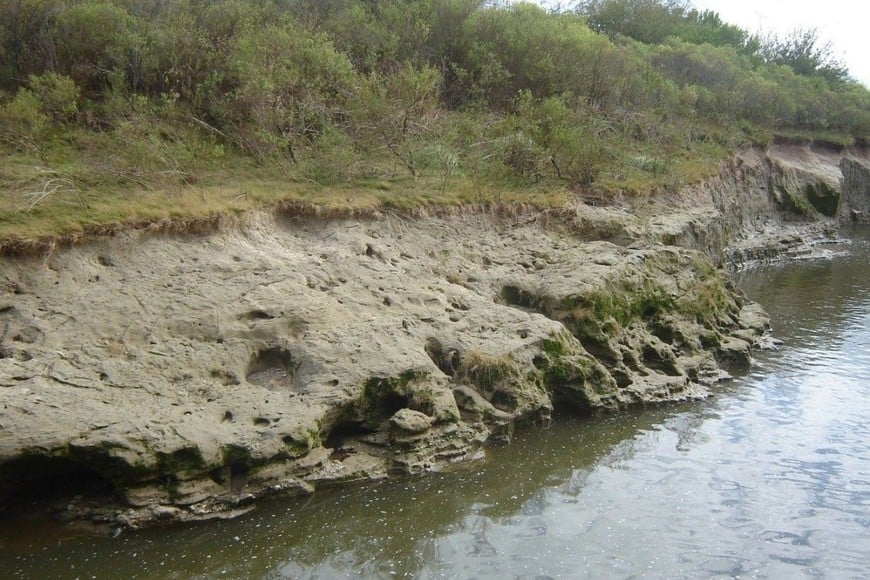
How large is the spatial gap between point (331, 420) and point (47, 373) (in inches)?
127

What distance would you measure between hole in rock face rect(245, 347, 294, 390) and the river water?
1800 millimetres

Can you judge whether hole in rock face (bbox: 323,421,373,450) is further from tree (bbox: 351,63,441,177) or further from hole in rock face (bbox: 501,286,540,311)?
tree (bbox: 351,63,441,177)

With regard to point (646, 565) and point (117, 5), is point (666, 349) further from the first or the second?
point (117, 5)

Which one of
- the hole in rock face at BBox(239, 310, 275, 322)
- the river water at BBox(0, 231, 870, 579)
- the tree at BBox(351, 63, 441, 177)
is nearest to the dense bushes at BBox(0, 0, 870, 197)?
the tree at BBox(351, 63, 441, 177)

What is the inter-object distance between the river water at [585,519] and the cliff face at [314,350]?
0.44 m

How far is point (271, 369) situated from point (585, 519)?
14.5 feet

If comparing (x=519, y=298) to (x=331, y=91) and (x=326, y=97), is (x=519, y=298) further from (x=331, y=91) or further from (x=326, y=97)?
(x=331, y=91)

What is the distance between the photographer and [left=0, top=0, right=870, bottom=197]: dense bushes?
15859mm

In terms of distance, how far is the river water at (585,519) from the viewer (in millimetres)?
7742

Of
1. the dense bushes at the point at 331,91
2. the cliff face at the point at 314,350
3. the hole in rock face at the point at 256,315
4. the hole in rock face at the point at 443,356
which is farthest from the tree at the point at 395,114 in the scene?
the hole in rock face at the point at 256,315

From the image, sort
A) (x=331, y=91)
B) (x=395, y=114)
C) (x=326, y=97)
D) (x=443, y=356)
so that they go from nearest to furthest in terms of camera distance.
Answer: (x=443, y=356)
(x=326, y=97)
(x=395, y=114)
(x=331, y=91)

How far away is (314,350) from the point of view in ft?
34.6

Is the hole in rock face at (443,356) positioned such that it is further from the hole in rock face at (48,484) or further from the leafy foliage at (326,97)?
the leafy foliage at (326,97)

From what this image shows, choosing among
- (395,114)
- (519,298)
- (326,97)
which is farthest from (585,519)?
(326,97)
